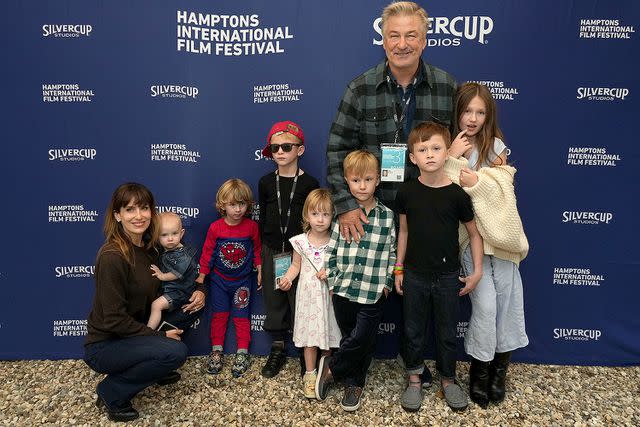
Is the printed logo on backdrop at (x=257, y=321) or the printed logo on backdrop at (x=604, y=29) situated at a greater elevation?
the printed logo on backdrop at (x=604, y=29)

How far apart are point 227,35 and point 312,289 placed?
1923 millimetres

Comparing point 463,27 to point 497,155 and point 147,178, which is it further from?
point 147,178

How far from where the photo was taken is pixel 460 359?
3.50 meters

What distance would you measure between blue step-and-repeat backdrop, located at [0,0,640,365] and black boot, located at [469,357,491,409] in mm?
736

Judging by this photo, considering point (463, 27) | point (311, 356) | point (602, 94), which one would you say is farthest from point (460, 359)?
point (463, 27)

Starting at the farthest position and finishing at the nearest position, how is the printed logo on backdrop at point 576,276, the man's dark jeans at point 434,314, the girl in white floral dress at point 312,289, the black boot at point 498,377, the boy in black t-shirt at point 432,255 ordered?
the printed logo on backdrop at point 576,276
the black boot at point 498,377
the girl in white floral dress at point 312,289
the man's dark jeans at point 434,314
the boy in black t-shirt at point 432,255

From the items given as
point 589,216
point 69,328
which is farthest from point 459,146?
point 69,328

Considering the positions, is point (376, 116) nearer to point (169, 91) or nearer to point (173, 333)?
point (169, 91)

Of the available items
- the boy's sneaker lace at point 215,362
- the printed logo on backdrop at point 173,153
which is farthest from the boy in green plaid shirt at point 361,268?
the printed logo on backdrop at point 173,153

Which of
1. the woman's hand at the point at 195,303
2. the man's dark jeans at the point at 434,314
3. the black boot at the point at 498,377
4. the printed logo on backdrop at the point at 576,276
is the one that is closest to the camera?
the man's dark jeans at the point at 434,314

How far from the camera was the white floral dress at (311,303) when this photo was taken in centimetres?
291

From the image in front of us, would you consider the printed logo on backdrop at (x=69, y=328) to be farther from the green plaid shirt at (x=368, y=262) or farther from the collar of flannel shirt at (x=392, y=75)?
the collar of flannel shirt at (x=392, y=75)

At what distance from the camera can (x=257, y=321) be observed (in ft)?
11.5

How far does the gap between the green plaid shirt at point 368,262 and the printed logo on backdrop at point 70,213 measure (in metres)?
1.92
